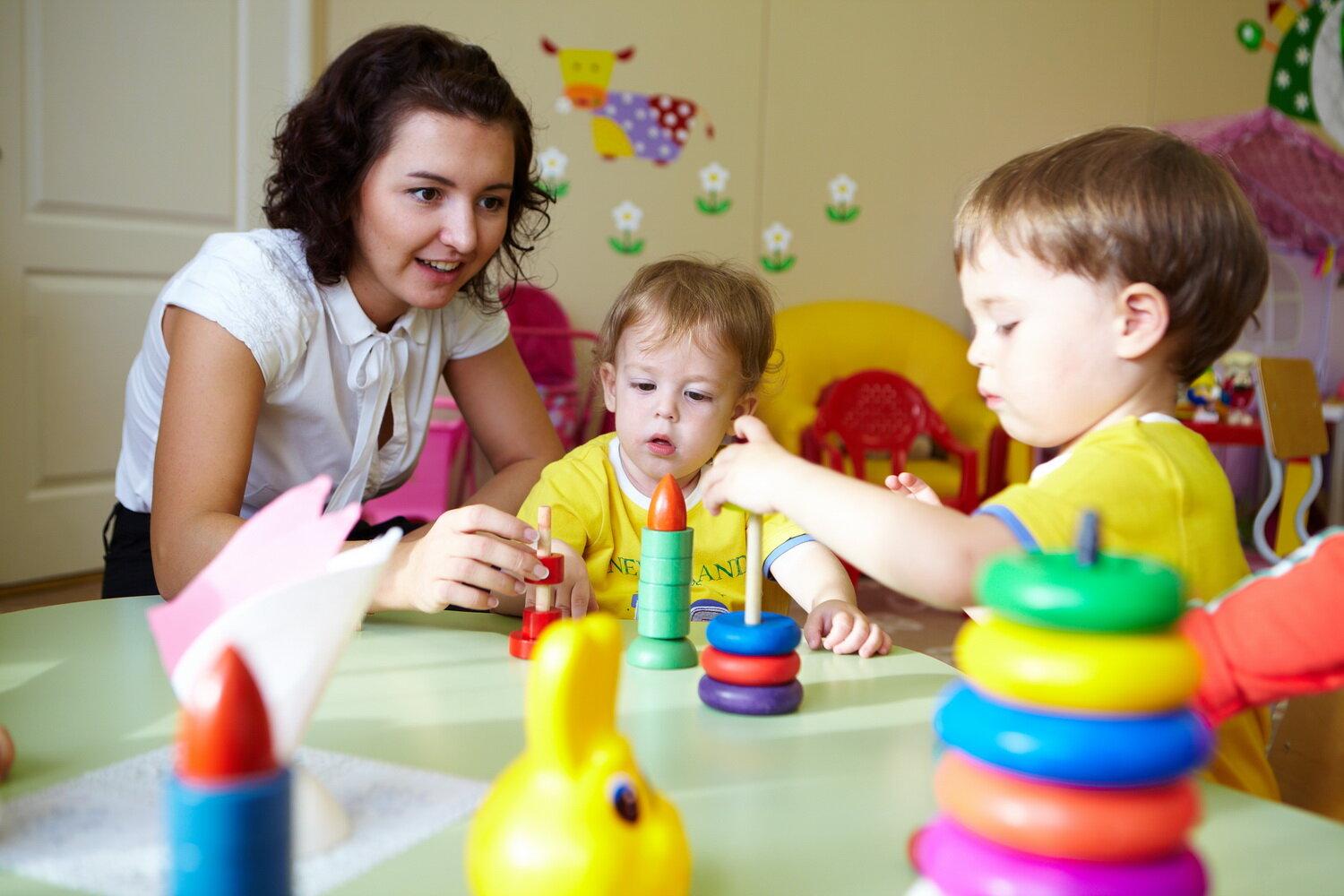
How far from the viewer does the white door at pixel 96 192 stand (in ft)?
9.77

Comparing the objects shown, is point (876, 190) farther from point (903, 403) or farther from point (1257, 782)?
point (1257, 782)

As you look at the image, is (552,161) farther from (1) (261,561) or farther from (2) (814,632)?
(1) (261,561)

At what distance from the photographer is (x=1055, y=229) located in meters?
0.86

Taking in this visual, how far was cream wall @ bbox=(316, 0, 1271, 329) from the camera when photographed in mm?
4086

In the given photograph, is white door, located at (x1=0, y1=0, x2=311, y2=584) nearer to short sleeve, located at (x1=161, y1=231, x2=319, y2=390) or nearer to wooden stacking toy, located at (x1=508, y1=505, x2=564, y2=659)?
short sleeve, located at (x1=161, y1=231, x2=319, y2=390)

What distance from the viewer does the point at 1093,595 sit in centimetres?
37

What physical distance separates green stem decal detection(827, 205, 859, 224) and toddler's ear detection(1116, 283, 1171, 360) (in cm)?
385

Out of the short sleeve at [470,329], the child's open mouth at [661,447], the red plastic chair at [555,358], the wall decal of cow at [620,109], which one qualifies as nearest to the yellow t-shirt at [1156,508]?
the child's open mouth at [661,447]

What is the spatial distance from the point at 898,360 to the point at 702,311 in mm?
3051

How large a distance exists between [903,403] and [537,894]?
11.0ft

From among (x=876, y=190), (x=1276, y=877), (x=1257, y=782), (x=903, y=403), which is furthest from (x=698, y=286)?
(x=876, y=190)

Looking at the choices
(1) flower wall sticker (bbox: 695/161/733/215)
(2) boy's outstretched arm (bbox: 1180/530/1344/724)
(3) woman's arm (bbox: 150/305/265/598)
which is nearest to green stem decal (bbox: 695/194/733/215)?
(1) flower wall sticker (bbox: 695/161/733/215)

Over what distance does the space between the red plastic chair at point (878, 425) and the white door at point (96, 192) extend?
1.91 metres

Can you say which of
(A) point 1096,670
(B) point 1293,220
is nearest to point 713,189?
(B) point 1293,220
